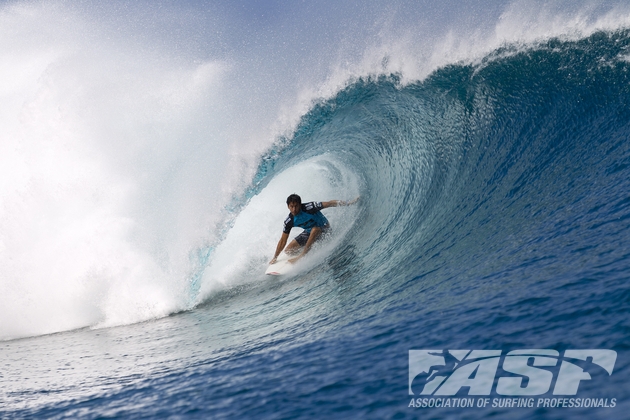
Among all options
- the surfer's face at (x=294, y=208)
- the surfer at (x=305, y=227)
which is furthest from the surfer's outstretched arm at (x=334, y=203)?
the surfer's face at (x=294, y=208)

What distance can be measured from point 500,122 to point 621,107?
1759mm

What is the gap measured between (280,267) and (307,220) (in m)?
1.01

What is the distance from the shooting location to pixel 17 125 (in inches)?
464

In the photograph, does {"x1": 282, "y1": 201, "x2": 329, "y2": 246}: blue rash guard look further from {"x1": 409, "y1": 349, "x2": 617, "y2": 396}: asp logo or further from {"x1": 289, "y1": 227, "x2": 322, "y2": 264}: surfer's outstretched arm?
{"x1": 409, "y1": 349, "x2": 617, "y2": 396}: asp logo

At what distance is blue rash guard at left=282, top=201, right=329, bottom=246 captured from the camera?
9.52 metres

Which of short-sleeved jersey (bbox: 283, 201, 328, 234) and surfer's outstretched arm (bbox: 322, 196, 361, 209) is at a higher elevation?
surfer's outstretched arm (bbox: 322, 196, 361, 209)

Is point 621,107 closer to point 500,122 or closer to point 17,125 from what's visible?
point 500,122

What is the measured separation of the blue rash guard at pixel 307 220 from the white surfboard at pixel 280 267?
487mm

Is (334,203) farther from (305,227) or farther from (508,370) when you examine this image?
(508,370)

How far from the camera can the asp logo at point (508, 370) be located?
3172 millimetres

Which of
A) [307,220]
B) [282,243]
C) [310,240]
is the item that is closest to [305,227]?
[307,220]

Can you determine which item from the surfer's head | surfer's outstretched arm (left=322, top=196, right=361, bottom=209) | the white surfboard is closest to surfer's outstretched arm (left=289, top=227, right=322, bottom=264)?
the white surfboard

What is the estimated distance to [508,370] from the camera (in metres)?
3.44

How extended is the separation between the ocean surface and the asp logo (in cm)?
7
